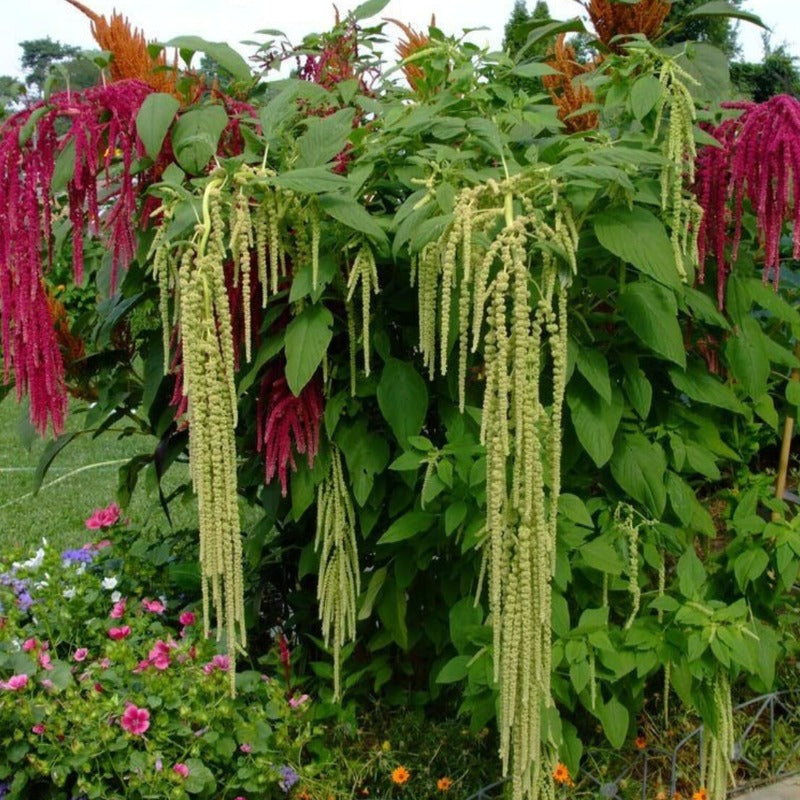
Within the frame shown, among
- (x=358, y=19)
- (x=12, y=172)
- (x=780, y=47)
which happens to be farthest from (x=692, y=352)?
(x=780, y=47)

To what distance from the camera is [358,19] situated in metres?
2.29

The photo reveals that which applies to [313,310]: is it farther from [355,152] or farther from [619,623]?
[619,623]

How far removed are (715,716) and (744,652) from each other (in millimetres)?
188

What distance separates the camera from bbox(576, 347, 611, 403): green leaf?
2006 mm

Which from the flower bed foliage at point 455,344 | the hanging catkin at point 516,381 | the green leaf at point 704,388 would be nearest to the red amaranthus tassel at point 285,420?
the flower bed foliage at point 455,344

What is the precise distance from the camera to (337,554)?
2.17 meters

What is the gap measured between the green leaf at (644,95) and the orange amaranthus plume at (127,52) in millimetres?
837

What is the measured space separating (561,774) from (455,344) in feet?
2.99

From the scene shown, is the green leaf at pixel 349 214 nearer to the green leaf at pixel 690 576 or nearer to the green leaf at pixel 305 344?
the green leaf at pixel 305 344

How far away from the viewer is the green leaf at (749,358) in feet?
7.38

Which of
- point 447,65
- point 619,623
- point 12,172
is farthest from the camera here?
point 619,623

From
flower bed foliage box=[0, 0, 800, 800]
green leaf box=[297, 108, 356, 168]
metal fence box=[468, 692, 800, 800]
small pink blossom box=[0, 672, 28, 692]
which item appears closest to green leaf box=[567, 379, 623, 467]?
flower bed foliage box=[0, 0, 800, 800]

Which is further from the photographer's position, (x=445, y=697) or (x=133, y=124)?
(x=445, y=697)

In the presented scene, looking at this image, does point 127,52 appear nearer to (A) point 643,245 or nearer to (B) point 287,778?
(A) point 643,245
